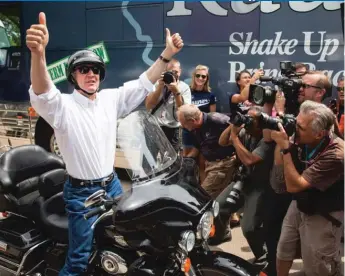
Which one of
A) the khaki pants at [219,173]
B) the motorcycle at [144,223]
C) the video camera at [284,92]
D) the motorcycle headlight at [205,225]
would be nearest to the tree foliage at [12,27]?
the khaki pants at [219,173]

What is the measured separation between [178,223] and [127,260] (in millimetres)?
465

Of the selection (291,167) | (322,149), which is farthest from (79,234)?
(322,149)

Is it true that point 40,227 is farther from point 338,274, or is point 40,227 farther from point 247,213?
point 338,274

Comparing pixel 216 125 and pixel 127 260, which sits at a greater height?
pixel 216 125

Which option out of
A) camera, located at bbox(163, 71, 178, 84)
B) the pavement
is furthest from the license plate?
camera, located at bbox(163, 71, 178, 84)

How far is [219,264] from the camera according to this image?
2266mm

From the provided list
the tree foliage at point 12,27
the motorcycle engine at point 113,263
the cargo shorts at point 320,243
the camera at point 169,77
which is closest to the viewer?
the motorcycle engine at point 113,263

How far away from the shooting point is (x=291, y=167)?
2617 millimetres

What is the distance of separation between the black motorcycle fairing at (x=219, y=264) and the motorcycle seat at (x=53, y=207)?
93cm

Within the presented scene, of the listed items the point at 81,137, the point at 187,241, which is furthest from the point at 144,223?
the point at 81,137

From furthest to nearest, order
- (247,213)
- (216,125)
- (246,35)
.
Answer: (246,35)
(216,125)
(247,213)

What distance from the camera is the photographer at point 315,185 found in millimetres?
2576

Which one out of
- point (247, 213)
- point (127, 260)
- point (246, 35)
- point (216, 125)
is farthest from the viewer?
point (246, 35)

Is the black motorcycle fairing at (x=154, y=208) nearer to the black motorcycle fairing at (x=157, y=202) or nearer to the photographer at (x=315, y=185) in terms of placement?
the black motorcycle fairing at (x=157, y=202)
